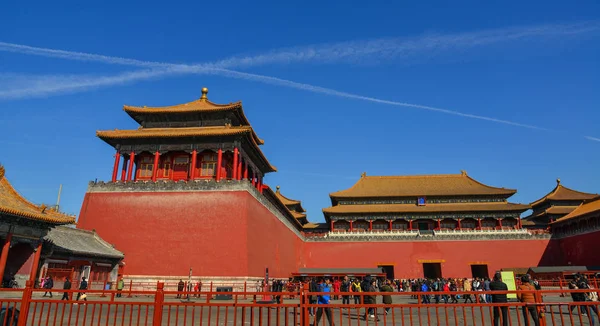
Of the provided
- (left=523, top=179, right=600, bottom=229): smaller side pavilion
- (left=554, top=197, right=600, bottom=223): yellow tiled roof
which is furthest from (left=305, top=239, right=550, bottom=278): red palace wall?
(left=523, top=179, right=600, bottom=229): smaller side pavilion

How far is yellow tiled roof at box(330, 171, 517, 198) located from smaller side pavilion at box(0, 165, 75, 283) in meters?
25.5

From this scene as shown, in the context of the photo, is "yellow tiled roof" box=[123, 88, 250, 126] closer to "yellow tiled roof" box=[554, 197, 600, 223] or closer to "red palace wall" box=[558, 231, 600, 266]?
"yellow tiled roof" box=[554, 197, 600, 223]

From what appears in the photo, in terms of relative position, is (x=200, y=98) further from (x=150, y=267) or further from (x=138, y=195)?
(x=150, y=267)

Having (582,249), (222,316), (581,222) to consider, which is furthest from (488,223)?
(222,316)

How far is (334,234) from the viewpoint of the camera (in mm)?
35750

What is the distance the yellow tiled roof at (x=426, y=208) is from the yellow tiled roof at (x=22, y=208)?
2308 centimetres

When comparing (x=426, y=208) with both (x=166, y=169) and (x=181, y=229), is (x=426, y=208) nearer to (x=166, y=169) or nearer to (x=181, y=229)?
(x=166, y=169)

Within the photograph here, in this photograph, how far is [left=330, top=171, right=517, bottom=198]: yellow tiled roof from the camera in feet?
122

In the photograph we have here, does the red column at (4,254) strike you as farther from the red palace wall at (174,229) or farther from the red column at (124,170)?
the red column at (124,170)

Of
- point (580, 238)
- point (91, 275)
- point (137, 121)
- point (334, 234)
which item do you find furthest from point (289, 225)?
point (580, 238)

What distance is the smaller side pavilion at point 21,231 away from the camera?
15258 millimetres

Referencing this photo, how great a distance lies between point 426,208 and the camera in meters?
36.0

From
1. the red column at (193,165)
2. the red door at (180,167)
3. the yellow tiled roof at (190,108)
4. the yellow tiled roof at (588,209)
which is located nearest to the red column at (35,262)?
the red column at (193,165)

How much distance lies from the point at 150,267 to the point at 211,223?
367 cm
